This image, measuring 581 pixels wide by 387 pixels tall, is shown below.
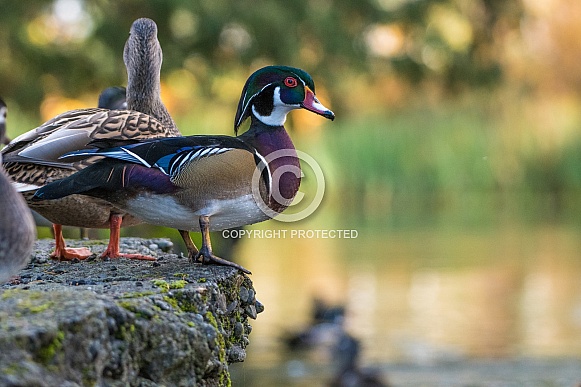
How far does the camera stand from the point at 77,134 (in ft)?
13.9

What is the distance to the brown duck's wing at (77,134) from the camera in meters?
4.15

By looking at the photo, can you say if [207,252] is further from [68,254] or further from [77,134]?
[68,254]

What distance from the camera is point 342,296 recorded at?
40.5 feet

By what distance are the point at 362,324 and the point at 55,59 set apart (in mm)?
6522

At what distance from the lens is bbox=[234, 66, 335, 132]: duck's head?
12.7 feet

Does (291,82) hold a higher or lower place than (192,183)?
higher

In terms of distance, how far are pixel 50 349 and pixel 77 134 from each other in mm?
1951

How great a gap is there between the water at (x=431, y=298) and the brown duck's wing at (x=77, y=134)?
3890 mm

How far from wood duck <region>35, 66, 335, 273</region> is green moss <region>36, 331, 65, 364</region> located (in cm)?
118

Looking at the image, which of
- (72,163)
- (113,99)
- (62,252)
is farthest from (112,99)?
(72,163)

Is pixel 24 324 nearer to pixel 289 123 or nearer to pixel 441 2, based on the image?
pixel 289 123

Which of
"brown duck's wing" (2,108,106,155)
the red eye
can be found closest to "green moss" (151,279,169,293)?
the red eye

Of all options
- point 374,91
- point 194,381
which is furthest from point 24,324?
point 374,91

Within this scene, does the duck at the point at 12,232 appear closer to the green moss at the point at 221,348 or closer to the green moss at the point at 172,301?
the green moss at the point at 172,301
